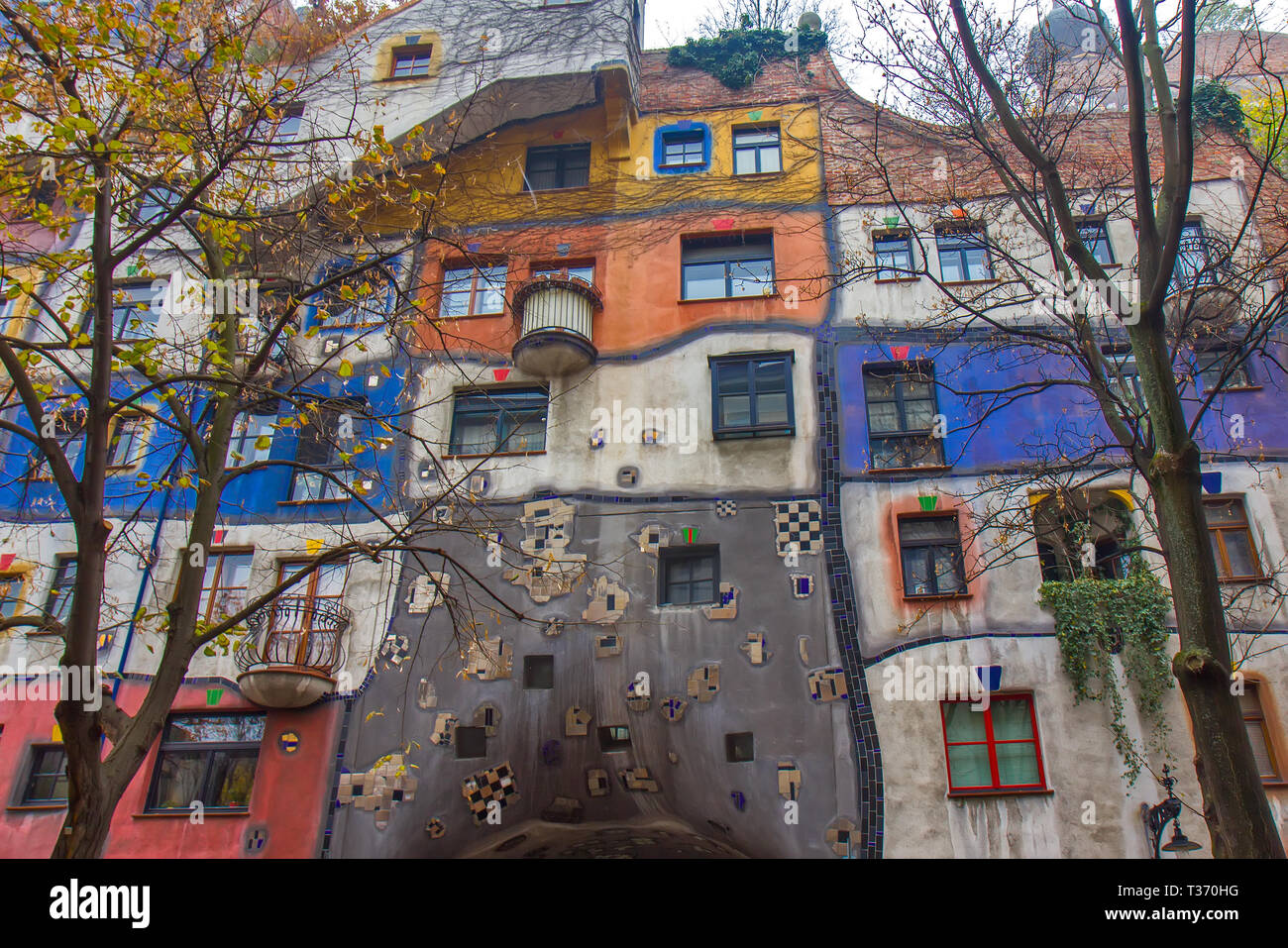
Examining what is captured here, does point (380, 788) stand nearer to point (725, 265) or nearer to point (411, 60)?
point (725, 265)

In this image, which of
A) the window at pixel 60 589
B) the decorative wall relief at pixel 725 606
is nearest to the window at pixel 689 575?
the decorative wall relief at pixel 725 606

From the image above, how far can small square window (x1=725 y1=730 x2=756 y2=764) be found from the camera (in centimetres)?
1148

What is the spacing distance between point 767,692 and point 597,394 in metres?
5.08

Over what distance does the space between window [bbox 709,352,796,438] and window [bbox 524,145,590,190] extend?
4.80 meters

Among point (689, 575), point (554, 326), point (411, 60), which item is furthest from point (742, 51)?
point (689, 575)

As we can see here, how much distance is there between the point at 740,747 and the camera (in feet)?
38.0

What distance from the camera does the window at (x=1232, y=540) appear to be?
1191cm

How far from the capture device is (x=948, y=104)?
31.5 ft

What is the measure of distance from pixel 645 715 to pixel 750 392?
4.84 metres

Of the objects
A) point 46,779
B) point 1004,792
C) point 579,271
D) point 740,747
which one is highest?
point 579,271

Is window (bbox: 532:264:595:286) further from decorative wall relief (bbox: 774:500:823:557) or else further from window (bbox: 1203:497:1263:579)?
window (bbox: 1203:497:1263:579)

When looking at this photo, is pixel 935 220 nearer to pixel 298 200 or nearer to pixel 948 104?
pixel 948 104
